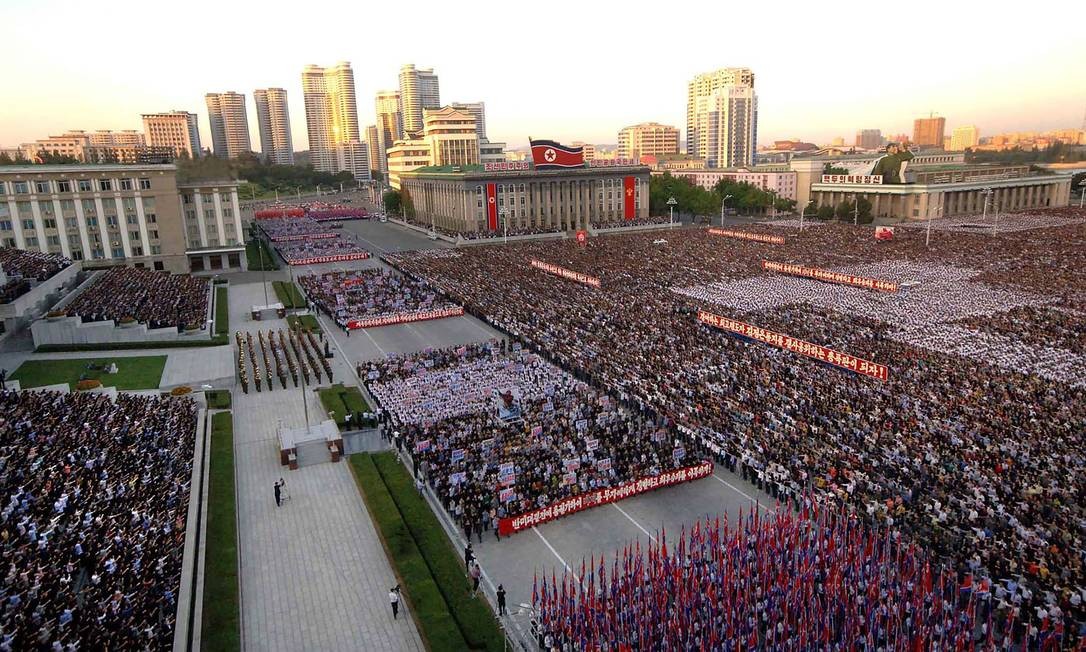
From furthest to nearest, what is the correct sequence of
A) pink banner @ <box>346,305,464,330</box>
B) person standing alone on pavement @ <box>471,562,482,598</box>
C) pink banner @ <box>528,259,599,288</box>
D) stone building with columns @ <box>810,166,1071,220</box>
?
stone building with columns @ <box>810,166,1071,220</box> → pink banner @ <box>528,259,599,288</box> → pink banner @ <box>346,305,464,330</box> → person standing alone on pavement @ <box>471,562,482,598</box>

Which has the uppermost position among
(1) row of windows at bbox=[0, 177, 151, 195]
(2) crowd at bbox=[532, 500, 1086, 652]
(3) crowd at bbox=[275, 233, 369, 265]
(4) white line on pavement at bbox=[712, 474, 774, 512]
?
(1) row of windows at bbox=[0, 177, 151, 195]

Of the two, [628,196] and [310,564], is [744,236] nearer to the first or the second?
[628,196]

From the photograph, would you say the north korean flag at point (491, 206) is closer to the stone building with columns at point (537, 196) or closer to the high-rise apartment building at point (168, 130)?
the stone building with columns at point (537, 196)

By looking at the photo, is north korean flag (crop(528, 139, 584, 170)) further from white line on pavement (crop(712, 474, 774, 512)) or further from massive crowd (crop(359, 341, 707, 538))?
white line on pavement (crop(712, 474, 774, 512))

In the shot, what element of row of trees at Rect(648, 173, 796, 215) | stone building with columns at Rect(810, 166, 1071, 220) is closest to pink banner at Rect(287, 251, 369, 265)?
row of trees at Rect(648, 173, 796, 215)

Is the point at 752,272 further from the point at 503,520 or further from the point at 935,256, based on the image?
the point at 503,520

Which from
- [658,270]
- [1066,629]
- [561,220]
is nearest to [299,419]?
[1066,629]

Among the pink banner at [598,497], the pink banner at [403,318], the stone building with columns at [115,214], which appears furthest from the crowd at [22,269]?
the pink banner at [598,497]
